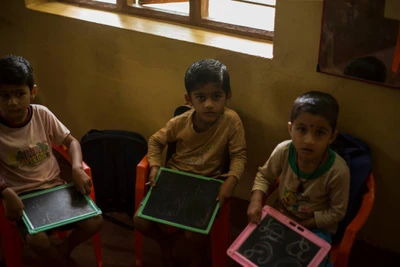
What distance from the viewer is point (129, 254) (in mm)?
2424

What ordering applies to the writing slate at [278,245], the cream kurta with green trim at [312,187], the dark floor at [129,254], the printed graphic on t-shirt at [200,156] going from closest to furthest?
the writing slate at [278,245], the cream kurta with green trim at [312,187], the printed graphic on t-shirt at [200,156], the dark floor at [129,254]

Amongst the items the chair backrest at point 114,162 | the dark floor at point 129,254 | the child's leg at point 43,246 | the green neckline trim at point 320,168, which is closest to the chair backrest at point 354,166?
the green neckline trim at point 320,168

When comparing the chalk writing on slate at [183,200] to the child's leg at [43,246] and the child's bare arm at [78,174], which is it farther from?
the child's leg at [43,246]

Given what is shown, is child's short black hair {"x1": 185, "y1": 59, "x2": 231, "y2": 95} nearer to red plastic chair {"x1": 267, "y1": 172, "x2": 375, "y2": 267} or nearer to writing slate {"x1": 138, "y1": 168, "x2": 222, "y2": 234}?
writing slate {"x1": 138, "y1": 168, "x2": 222, "y2": 234}

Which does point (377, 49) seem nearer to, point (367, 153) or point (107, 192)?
point (367, 153)

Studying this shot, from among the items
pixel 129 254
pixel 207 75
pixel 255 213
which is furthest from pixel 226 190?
pixel 129 254

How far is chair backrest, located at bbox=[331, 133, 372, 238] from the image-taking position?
6.31 ft

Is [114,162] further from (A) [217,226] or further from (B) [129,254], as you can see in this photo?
(A) [217,226]

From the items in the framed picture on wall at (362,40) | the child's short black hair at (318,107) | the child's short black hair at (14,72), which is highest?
the framed picture on wall at (362,40)

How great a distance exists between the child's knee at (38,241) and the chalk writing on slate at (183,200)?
1.41 ft

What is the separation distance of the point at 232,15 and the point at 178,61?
39cm

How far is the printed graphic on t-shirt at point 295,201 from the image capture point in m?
1.93

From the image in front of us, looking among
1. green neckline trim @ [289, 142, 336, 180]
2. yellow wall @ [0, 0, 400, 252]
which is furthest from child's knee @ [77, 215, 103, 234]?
green neckline trim @ [289, 142, 336, 180]

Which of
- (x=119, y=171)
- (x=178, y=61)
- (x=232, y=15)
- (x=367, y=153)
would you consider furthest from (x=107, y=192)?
(x=367, y=153)
